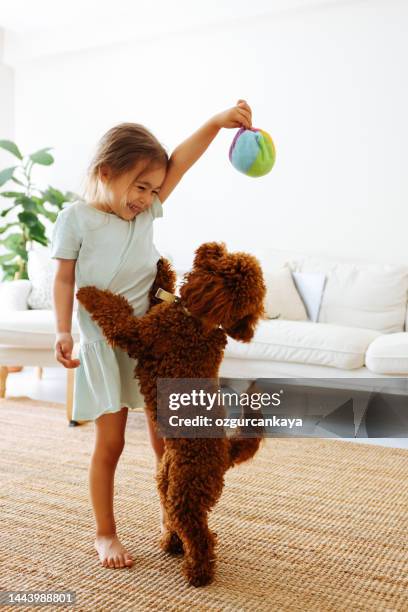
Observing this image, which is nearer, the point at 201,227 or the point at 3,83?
the point at 201,227

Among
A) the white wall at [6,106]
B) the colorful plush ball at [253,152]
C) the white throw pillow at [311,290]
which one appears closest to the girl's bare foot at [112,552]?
the colorful plush ball at [253,152]

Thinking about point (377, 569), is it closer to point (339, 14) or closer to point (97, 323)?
point (97, 323)

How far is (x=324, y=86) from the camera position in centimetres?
382

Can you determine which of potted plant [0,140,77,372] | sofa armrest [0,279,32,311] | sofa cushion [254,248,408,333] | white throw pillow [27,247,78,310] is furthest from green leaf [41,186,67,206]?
sofa cushion [254,248,408,333]

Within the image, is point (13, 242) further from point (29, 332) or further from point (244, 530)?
point (244, 530)

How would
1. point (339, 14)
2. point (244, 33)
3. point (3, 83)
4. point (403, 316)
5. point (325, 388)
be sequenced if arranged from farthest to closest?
point (3, 83) → point (244, 33) → point (339, 14) → point (403, 316) → point (325, 388)

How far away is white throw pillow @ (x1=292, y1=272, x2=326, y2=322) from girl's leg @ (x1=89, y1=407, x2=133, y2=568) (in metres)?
2.08

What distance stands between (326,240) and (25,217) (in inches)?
74.6

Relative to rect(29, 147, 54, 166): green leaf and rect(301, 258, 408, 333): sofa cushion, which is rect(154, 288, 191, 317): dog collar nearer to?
rect(301, 258, 408, 333): sofa cushion

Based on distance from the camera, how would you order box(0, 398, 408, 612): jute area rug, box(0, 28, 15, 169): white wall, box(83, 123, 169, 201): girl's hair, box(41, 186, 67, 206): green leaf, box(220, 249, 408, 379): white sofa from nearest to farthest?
box(0, 398, 408, 612): jute area rug, box(83, 123, 169, 201): girl's hair, box(220, 249, 408, 379): white sofa, box(41, 186, 67, 206): green leaf, box(0, 28, 15, 169): white wall

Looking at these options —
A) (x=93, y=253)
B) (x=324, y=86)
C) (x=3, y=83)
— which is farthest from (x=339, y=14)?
(x=93, y=253)

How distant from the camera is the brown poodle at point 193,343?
1.38m

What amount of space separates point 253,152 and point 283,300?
193 centimetres

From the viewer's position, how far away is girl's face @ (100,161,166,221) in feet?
4.89
